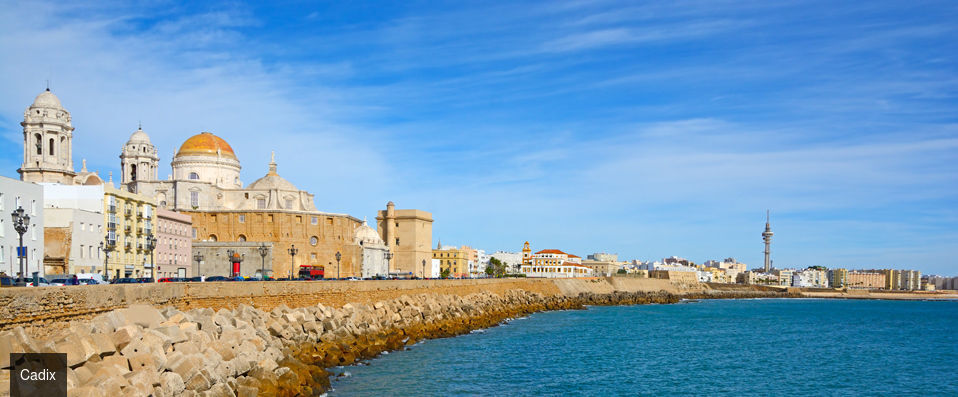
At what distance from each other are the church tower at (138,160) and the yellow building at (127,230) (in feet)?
88.0

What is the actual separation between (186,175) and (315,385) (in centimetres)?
6774

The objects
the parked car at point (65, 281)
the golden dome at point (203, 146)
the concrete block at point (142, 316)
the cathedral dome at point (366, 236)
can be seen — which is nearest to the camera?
the concrete block at point (142, 316)

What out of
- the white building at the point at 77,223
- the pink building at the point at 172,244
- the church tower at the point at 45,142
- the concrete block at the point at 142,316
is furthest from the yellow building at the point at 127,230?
the concrete block at the point at 142,316

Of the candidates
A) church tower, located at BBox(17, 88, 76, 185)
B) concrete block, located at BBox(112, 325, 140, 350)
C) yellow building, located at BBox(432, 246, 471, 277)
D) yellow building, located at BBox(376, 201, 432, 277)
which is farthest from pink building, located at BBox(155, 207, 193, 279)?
yellow building, located at BBox(432, 246, 471, 277)

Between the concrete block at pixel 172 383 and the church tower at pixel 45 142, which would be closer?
the concrete block at pixel 172 383

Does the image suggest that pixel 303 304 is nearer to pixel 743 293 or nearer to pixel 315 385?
pixel 315 385

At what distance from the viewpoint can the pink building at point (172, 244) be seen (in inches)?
2459

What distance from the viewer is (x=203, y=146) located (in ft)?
281

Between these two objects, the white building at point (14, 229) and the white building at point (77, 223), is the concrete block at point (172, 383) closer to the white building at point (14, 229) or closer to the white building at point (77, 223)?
the white building at point (14, 229)

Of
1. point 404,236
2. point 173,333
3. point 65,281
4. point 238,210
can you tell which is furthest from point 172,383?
point 404,236

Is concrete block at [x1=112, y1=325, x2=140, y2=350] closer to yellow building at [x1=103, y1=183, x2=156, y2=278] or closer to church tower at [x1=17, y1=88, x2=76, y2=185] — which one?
yellow building at [x1=103, y1=183, x2=156, y2=278]

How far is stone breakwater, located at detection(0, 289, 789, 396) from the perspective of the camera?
50.6 feet

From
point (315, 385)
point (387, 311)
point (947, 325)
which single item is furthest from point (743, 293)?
point (315, 385)

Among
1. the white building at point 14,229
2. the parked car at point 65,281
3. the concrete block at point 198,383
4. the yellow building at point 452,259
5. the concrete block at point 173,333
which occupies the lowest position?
the yellow building at point 452,259
